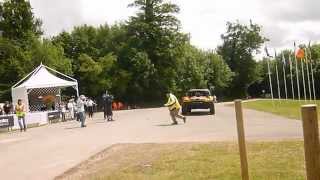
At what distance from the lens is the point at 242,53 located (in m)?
108

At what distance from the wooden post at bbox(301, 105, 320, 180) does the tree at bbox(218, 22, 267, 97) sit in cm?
9979

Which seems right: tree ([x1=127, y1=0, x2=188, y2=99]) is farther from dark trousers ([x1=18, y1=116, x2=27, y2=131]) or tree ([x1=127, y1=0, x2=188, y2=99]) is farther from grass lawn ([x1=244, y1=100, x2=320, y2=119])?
dark trousers ([x1=18, y1=116, x2=27, y2=131])

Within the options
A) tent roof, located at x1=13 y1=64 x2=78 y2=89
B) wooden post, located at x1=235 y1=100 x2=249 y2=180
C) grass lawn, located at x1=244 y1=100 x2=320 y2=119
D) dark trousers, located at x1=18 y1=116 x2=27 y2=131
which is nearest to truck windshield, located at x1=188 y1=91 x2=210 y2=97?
grass lawn, located at x1=244 y1=100 x2=320 y2=119

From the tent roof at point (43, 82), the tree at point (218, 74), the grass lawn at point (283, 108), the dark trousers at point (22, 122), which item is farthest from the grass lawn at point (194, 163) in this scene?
the tree at point (218, 74)

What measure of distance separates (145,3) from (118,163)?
71.5 m

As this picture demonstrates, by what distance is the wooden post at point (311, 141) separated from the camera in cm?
602

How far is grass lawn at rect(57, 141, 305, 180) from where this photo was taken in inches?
463

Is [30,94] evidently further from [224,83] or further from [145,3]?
[224,83]

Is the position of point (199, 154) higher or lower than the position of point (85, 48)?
lower

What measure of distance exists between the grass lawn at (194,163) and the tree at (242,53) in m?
89.7

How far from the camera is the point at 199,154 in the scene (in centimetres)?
1489

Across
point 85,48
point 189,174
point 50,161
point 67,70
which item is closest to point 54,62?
point 67,70

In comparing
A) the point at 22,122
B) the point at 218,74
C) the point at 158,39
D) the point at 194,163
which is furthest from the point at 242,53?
the point at 194,163

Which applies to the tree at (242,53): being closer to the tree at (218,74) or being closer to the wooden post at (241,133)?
the tree at (218,74)
